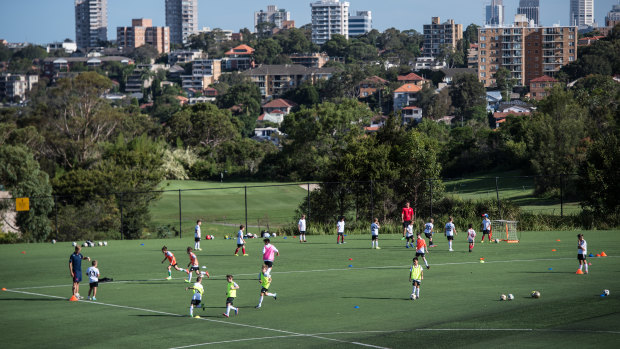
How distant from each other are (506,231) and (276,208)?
46.2m

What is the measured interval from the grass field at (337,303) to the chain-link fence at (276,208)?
12398mm

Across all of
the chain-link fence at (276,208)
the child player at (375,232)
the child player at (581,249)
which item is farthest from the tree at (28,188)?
the child player at (581,249)

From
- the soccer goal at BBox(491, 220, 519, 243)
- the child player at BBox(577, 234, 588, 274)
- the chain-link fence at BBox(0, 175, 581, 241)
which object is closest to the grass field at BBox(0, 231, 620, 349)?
the child player at BBox(577, 234, 588, 274)

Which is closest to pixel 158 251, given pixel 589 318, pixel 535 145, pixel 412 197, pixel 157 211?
pixel 412 197

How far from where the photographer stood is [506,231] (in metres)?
39.7

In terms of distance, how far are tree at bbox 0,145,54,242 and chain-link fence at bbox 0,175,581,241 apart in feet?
1.56

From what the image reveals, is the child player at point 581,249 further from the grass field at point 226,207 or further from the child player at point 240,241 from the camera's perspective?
the grass field at point 226,207

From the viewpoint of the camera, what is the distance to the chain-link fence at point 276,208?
4969cm

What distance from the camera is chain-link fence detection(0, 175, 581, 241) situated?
163 ft

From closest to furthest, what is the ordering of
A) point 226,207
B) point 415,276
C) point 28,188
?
point 415,276, point 28,188, point 226,207

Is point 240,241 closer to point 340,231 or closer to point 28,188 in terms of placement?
point 340,231

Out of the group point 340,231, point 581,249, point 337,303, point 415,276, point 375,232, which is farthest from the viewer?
point 340,231

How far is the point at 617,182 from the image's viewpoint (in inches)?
1805

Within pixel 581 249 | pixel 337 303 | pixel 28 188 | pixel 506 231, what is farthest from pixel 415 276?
pixel 28 188
